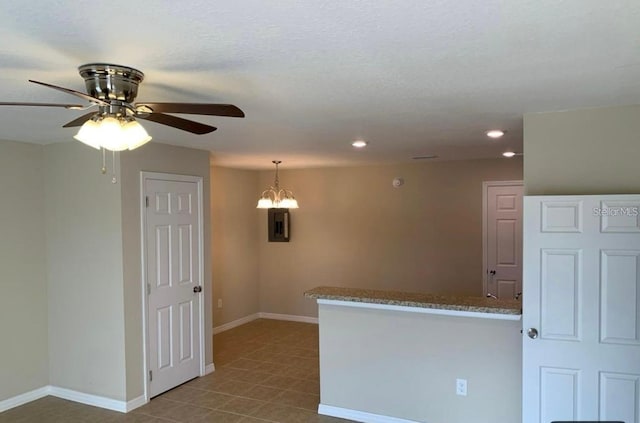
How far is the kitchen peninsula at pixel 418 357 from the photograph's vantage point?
3371mm

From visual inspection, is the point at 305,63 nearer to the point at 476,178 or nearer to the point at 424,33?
the point at 424,33

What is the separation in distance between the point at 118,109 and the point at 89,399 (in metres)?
3.29

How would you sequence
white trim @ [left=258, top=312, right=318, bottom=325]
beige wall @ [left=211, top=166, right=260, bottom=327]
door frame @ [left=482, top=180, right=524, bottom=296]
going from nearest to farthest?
door frame @ [left=482, top=180, right=524, bottom=296]
beige wall @ [left=211, top=166, right=260, bottom=327]
white trim @ [left=258, top=312, right=318, bottom=325]

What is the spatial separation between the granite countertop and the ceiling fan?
218 centimetres

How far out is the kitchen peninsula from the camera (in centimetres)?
337

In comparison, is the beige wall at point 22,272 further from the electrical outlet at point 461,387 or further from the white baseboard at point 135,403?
the electrical outlet at point 461,387

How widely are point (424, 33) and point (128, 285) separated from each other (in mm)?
3366

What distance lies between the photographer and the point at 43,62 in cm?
192

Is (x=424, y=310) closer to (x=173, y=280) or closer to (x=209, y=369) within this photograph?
(x=173, y=280)

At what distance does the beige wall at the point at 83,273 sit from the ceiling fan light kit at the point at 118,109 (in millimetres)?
2140

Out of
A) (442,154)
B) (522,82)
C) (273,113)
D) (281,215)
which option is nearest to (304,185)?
(281,215)

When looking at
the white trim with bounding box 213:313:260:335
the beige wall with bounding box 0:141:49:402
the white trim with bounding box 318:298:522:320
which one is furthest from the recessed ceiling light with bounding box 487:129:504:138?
the white trim with bounding box 213:313:260:335

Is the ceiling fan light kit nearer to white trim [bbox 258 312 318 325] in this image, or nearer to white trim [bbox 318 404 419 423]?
white trim [bbox 318 404 419 423]

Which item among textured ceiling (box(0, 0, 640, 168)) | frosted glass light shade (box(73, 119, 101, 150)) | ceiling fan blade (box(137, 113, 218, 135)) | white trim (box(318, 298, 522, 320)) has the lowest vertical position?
white trim (box(318, 298, 522, 320))
